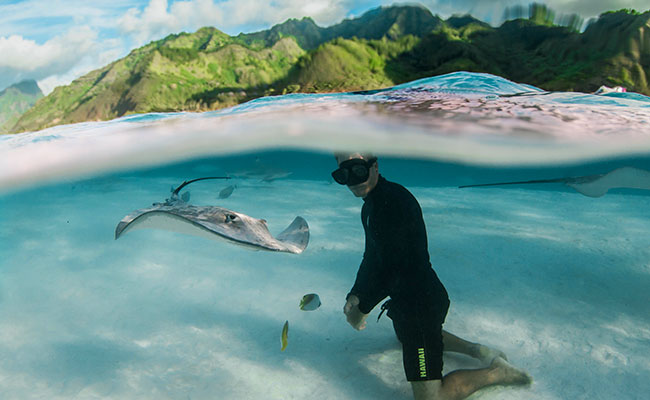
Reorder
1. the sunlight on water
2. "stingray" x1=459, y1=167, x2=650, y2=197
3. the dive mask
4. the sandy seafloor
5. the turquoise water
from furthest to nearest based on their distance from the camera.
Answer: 1. "stingray" x1=459, y1=167, x2=650, y2=197
2. the sunlight on water
3. the turquoise water
4. the sandy seafloor
5. the dive mask

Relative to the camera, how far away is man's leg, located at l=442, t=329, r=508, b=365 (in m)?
2.85

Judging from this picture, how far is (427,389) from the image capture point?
2.32 meters

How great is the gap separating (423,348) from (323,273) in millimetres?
2815

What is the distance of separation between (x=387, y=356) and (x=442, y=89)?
5037mm

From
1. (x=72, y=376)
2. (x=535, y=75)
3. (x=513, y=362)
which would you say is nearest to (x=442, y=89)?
(x=535, y=75)

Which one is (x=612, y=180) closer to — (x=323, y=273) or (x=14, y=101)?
(x=323, y=273)

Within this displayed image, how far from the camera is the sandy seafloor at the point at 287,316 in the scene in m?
2.83

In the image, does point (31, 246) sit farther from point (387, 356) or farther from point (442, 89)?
point (442, 89)

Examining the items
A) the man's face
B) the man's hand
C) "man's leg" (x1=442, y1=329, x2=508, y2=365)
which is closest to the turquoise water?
"man's leg" (x1=442, y1=329, x2=508, y2=365)

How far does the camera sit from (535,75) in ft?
18.5

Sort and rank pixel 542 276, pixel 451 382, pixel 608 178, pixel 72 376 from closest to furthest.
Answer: pixel 451 382
pixel 72 376
pixel 542 276
pixel 608 178

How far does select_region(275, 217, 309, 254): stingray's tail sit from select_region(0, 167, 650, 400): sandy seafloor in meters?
1.06

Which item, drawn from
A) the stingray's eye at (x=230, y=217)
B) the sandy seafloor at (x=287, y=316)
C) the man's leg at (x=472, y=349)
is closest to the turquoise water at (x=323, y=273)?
the sandy seafloor at (x=287, y=316)

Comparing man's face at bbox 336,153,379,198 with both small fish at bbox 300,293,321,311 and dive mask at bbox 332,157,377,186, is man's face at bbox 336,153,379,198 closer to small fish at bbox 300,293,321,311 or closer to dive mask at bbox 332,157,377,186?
dive mask at bbox 332,157,377,186
